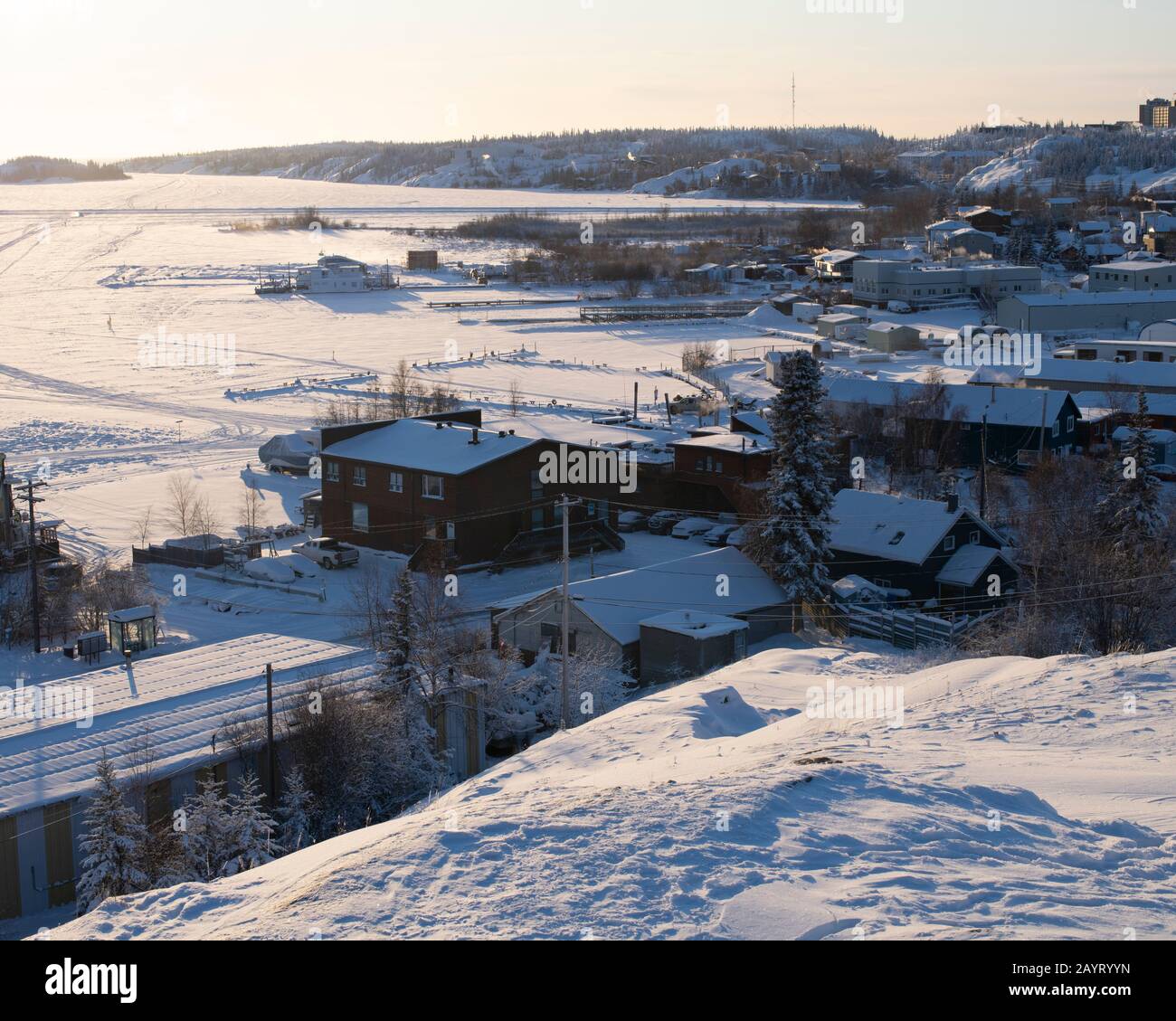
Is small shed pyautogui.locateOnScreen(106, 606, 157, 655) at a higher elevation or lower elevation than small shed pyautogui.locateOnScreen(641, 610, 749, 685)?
higher

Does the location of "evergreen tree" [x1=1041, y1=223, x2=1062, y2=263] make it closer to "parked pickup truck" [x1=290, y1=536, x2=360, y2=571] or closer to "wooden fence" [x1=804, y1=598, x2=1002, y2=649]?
"wooden fence" [x1=804, y1=598, x2=1002, y2=649]

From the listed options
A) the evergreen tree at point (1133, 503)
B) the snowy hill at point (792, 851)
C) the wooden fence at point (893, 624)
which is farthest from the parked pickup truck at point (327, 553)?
the evergreen tree at point (1133, 503)

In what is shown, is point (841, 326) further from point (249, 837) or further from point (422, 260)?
point (249, 837)

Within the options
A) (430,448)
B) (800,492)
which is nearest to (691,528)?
(800,492)

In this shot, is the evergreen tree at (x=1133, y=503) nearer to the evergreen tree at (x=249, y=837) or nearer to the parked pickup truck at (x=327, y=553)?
the parked pickup truck at (x=327, y=553)

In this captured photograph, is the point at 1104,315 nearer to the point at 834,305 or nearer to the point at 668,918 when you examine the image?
the point at 834,305

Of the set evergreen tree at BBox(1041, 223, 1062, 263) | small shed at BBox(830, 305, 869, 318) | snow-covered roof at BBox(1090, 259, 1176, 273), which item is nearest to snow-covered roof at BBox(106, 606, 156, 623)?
small shed at BBox(830, 305, 869, 318)
